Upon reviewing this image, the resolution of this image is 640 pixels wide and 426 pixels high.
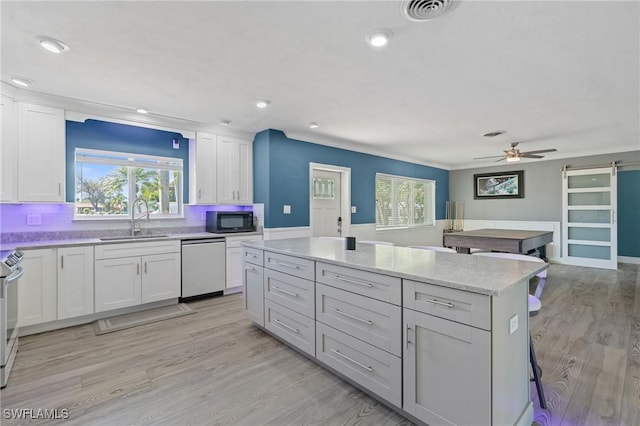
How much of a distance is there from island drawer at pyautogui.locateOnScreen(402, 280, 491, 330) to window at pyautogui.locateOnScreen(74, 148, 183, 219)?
3.85 m

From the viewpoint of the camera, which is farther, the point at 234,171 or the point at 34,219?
the point at 234,171

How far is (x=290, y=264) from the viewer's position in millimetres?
2535

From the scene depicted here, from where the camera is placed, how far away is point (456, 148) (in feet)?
19.8

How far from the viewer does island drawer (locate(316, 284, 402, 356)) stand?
5.72ft

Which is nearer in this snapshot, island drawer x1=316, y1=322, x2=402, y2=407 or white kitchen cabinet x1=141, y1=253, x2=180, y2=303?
island drawer x1=316, y1=322, x2=402, y2=407

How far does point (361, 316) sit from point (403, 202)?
5677 millimetres

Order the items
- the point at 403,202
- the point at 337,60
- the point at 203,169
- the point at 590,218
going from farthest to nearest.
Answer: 1. the point at 403,202
2. the point at 590,218
3. the point at 203,169
4. the point at 337,60

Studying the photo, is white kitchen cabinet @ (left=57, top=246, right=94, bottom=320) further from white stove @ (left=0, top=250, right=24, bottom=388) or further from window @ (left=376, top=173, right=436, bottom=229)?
window @ (left=376, top=173, right=436, bottom=229)

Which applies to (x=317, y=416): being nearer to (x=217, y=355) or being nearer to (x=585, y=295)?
(x=217, y=355)

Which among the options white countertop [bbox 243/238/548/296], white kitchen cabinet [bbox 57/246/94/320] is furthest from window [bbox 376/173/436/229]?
white kitchen cabinet [bbox 57/246/94/320]

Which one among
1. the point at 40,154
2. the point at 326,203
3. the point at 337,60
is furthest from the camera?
the point at 326,203

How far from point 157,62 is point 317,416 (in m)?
2.88

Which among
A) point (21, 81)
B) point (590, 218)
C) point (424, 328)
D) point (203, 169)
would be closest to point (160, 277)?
point (203, 169)

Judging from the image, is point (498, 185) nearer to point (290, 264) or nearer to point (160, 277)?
point (290, 264)
